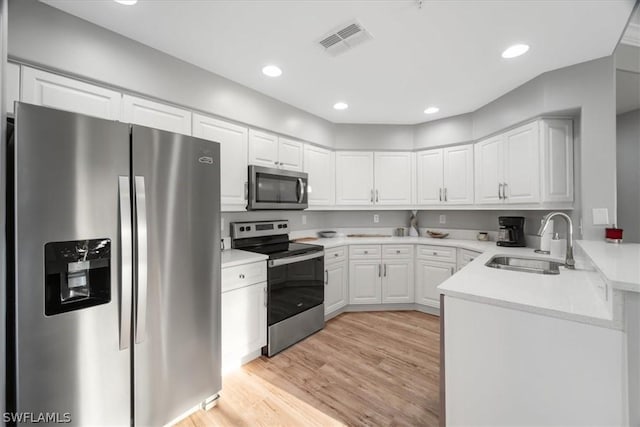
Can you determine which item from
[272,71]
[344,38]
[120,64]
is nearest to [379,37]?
[344,38]

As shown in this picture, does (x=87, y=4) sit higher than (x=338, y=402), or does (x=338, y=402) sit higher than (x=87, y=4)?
(x=87, y=4)

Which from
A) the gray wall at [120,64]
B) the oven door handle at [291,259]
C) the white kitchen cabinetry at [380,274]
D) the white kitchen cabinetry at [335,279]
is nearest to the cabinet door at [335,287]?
the white kitchen cabinetry at [335,279]

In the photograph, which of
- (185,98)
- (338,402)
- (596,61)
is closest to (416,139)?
(596,61)

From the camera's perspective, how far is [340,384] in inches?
81.0

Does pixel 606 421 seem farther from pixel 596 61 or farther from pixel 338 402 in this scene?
pixel 596 61

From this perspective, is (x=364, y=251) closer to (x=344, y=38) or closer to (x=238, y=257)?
(x=238, y=257)

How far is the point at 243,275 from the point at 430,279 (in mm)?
2337

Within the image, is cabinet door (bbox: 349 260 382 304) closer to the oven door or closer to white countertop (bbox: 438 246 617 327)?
the oven door

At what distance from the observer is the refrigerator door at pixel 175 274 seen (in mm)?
1472

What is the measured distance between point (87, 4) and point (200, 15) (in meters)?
0.64

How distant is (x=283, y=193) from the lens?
2984mm

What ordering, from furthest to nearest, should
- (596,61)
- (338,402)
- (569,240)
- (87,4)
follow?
(596,61) < (338,402) < (569,240) < (87,4)

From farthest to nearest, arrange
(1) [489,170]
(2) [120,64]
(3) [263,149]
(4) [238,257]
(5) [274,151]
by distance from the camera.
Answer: (1) [489,170] < (5) [274,151] < (3) [263,149] < (4) [238,257] < (2) [120,64]

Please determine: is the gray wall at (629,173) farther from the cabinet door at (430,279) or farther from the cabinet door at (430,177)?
the cabinet door at (430,177)
